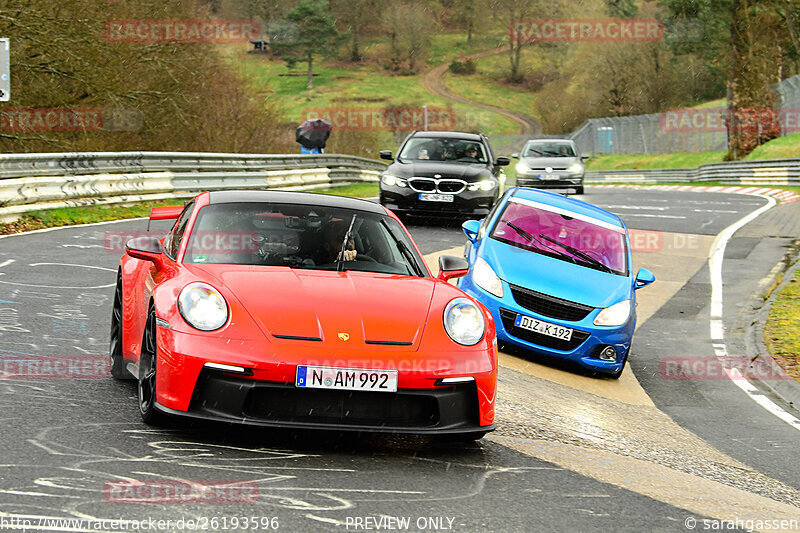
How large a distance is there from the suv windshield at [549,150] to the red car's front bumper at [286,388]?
26644 mm

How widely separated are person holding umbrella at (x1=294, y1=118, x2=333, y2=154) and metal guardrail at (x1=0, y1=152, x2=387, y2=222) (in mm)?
3092

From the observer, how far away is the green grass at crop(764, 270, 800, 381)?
11.3 metres

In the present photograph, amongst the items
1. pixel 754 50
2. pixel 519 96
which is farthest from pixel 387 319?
pixel 519 96

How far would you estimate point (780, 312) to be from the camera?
1375 cm

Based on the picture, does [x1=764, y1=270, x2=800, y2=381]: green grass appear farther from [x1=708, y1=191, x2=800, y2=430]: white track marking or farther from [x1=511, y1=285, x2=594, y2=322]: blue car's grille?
[x1=511, y1=285, x2=594, y2=322]: blue car's grille

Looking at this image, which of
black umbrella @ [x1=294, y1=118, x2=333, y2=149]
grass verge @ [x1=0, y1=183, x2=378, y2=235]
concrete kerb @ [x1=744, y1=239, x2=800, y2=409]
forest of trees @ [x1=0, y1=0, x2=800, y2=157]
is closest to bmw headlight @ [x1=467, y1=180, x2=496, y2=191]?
concrete kerb @ [x1=744, y1=239, x2=800, y2=409]

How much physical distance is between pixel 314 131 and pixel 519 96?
10797 cm

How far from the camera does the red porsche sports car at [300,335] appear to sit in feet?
17.5

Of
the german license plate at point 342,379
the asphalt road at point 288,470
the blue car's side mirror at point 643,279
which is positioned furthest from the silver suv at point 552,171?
the german license plate at point 342,379

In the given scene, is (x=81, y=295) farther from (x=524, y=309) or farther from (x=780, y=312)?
(x=780, y=312)

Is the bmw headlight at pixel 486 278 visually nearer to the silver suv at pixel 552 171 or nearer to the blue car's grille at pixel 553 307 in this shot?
the blue car's grille at pixel 553 307

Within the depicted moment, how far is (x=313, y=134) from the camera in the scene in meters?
35.2

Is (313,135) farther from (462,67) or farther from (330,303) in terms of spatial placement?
(462,67)

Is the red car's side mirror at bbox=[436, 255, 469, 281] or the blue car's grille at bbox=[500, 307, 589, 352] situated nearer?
the red car's side mirror at bbox=[436, 255, 469, 281]
